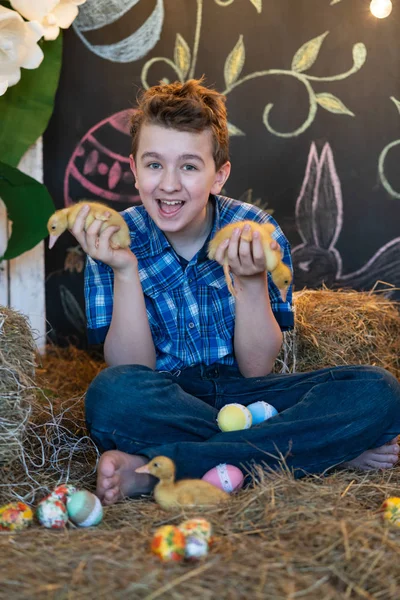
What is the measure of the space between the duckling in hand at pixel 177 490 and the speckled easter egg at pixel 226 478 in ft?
0.39

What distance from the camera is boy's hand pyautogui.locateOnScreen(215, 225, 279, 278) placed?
2.08 meters

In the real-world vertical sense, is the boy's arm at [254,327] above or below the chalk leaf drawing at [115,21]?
below

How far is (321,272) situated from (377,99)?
863 mm

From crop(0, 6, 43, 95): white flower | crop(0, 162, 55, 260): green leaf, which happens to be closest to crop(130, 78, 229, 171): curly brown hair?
crop(0, 6, 43, 95): white flower

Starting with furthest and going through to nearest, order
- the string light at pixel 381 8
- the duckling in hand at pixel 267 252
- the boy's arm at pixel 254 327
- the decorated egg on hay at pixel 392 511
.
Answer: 1. the string light at pixel 381 8
2. the boy's arm at pixel 254 327
3. the duckling in hand at pixel 267 252
4. the decorated egg on hay at pixel 392 511

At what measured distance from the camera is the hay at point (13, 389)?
2.15 meters

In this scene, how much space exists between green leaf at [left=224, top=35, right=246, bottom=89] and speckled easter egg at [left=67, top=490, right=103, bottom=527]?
233 cm

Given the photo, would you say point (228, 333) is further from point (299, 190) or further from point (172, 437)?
point (299, 190)

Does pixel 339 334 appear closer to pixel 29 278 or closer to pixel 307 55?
pixel 307 55

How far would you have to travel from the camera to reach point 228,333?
2471 millimetres

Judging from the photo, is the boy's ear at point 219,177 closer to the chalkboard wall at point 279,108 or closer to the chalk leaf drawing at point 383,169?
the chalkboard wall at point 279,108

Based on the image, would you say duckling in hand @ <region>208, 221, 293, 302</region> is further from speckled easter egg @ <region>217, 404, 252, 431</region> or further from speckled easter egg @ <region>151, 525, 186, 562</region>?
speckled easter egg @ <region>151, 525, 186, 562</region>

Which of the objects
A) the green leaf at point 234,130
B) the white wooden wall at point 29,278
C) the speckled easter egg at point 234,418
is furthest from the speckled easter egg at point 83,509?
the green leaf at point 234,130

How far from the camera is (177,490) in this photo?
1874mm
